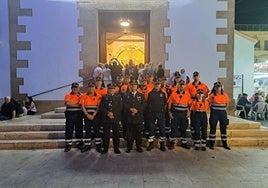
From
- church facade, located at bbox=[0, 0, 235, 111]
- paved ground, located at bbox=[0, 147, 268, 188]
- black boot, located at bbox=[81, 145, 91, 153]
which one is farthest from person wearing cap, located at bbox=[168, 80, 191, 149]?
church facade, located at bbox=[0, 0, 235, 111]

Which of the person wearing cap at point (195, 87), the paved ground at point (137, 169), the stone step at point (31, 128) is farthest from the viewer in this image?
the stone step at point (31, 128)

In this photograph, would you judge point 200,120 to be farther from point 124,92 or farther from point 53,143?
point 53,143

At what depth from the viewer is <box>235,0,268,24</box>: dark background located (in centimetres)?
3115

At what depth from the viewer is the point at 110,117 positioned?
6.74m

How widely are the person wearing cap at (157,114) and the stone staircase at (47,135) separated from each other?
0.58m

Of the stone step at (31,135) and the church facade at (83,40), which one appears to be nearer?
the stone step at (31,135)

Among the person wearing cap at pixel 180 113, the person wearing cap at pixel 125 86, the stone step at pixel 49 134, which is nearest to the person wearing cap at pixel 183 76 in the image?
the stone step at pixel 49 134

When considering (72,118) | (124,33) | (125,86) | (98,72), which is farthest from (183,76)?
(124,33)

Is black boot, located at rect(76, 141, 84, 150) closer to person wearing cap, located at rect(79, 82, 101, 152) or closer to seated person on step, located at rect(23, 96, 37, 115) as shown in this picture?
person wearing cap, located at rect(79, 82, 101, 152)

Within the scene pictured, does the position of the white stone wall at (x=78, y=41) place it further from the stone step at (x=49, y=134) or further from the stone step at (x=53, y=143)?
the stone step at (x=53, y=143)

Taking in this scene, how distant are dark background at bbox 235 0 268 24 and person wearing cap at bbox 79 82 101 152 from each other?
28.1 metres

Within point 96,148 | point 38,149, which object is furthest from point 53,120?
point 96,148

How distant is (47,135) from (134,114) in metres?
2.56

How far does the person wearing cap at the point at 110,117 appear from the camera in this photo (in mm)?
6777
